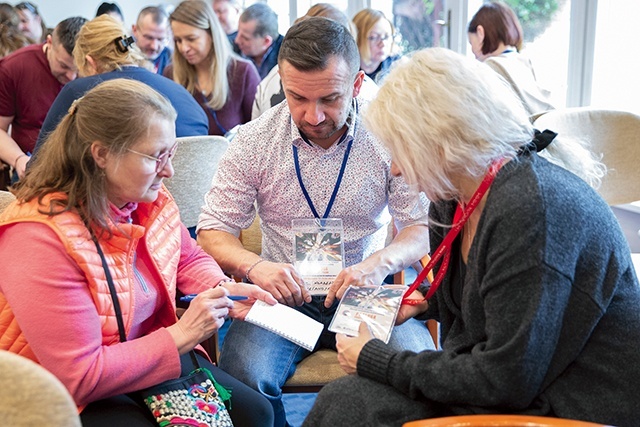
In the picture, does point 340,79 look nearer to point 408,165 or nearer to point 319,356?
point 408,165

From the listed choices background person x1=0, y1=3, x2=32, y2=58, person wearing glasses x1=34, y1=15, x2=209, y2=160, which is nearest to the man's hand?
person wearing glasses x1=34, y1=15, x2=209, y2=160

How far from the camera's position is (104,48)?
3.09 meters

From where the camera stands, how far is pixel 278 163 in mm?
2268

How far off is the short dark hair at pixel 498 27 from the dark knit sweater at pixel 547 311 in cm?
344

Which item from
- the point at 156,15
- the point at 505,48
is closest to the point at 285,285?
the point at 505,48

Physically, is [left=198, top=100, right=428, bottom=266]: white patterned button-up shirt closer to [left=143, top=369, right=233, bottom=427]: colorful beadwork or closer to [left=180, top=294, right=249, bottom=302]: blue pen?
[left=180, top=294, right=249, bottom=302]: blue pen

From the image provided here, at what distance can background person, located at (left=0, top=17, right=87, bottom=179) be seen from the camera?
12.3ft

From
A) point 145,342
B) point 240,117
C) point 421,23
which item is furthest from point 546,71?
point 145,342

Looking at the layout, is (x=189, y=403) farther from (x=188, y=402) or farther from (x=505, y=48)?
(x=505, y=48)

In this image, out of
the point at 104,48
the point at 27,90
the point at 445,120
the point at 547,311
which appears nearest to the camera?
the point at 547,311

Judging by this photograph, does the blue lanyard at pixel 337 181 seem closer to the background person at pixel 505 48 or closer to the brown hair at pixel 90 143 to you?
the brown hair at pixel 90 143

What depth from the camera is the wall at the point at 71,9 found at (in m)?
8.71

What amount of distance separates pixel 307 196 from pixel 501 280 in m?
0.98


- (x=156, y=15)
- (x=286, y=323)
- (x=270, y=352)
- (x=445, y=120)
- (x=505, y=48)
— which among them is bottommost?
(x=270, y=352)
